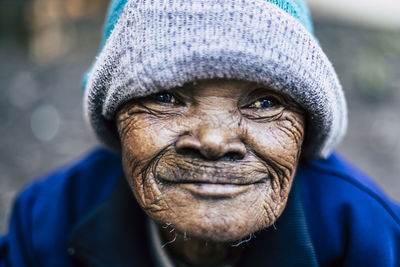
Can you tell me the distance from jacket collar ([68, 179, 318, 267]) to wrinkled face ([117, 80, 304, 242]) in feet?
1.08

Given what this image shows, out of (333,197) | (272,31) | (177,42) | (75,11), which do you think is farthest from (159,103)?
(75,11)

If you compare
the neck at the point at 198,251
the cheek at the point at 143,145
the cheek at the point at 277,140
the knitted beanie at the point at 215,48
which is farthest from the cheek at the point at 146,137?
the neck at the point at 198,251

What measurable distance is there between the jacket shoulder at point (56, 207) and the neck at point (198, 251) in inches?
17.1

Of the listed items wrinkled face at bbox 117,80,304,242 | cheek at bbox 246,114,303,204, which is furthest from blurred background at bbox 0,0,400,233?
cheek at bbox 246,114,303,204

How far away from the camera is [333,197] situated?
1.92 metres

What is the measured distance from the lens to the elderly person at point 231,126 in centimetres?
134

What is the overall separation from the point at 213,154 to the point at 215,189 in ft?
0.40

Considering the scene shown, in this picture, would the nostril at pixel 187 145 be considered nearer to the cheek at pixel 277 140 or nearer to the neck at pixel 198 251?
the cheek at pixel 277 140

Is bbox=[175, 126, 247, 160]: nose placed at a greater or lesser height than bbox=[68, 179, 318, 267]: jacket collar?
greater

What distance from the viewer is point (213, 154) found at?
1358 millimetres

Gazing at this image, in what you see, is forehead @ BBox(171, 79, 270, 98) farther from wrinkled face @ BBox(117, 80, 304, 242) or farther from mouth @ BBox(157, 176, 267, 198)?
mouth @ BBox(157, 176, 267, 198)

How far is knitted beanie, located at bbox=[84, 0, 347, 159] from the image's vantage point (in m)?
1.33

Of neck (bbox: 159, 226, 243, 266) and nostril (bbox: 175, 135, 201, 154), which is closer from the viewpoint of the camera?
nostril (bbox: 175, 135, 201, 154)

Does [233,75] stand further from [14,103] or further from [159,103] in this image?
[14,103]
